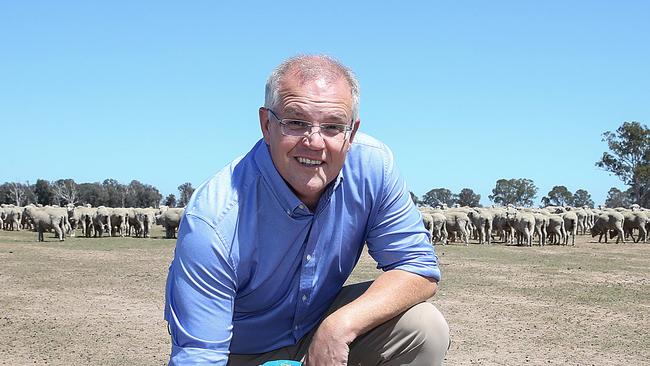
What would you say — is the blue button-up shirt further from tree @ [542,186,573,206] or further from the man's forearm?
tree @ [542,186,573,206]

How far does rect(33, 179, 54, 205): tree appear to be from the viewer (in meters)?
105

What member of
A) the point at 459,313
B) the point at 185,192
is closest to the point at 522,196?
the point at 185,192

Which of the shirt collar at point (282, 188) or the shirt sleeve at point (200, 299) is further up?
the shirt collar at point (282, 188)

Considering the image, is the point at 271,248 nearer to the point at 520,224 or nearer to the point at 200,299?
the point at 200,299

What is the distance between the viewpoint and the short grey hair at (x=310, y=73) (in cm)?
298

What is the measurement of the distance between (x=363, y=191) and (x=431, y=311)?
68 centimetres

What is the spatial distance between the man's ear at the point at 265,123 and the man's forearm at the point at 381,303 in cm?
83

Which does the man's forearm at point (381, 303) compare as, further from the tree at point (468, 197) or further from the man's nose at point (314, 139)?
the tree at point (468, 197)

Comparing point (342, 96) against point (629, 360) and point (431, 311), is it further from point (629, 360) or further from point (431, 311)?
point (629, 360)

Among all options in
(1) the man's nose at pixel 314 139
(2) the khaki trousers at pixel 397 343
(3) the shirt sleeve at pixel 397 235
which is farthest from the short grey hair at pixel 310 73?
(2) the khaki trousers at pixel 397 343

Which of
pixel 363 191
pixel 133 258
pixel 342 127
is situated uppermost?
pixel 342 127

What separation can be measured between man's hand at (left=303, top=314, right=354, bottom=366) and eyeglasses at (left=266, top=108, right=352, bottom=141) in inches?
31.7

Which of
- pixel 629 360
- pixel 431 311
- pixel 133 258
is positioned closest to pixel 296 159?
pixel 431 311

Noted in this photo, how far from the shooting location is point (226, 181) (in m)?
3.20
